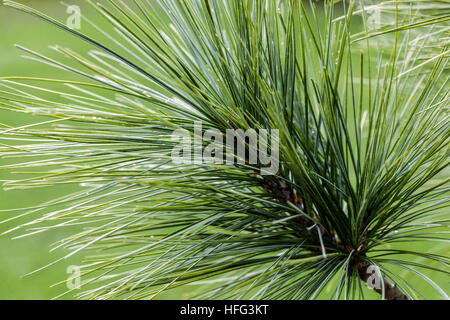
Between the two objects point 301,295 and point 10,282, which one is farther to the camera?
point 10,282

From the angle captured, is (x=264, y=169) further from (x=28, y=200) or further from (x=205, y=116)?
(x=28, y=200)

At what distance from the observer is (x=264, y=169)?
470 millimetres

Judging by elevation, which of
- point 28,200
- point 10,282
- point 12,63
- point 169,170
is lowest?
point 10,282

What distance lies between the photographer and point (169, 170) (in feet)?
1.56

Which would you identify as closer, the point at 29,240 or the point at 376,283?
the point at 376,283

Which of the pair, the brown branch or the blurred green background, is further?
the blurred green background

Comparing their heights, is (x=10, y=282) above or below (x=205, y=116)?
below

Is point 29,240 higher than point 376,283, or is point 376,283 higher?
point 376,283

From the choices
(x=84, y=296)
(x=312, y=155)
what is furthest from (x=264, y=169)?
(x=84, y=296)

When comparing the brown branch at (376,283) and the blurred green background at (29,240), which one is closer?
the brown branch at (376,283)
